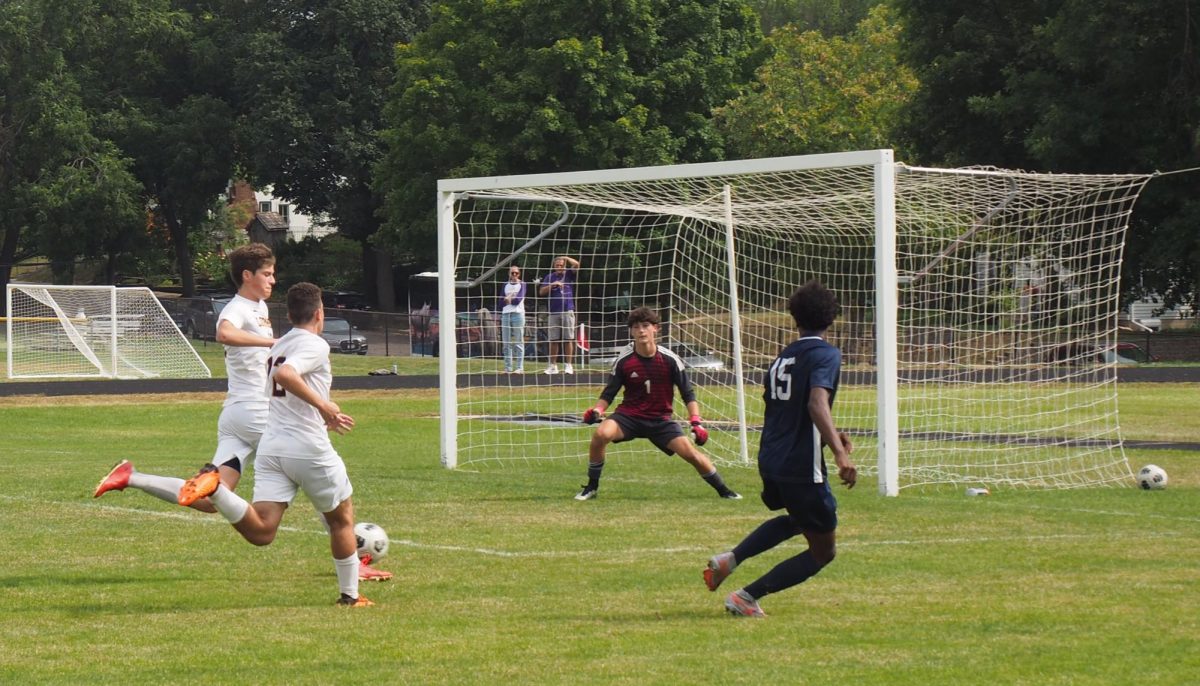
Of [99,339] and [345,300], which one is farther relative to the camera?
[345,300]

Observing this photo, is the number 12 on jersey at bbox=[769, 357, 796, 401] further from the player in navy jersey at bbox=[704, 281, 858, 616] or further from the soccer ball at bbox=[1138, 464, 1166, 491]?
the soccer ball at bbox=[1138, 464, 1166, 491]

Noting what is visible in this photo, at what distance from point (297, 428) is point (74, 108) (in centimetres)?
6143

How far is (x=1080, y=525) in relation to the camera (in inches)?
463

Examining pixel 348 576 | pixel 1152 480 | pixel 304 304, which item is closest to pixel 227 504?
pixel 348 576

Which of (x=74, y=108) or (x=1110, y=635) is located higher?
(x=74, y=108)

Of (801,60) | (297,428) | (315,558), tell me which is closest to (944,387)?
(315,558)

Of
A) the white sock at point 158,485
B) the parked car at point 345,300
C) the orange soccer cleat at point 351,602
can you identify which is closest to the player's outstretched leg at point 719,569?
the orange soccer cleat at point 351,602

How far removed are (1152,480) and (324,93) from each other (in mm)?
54168

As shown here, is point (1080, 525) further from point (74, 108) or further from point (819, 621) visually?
point (74, 108)

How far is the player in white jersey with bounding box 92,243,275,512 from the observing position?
976 centimetres

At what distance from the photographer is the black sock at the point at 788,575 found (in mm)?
7898

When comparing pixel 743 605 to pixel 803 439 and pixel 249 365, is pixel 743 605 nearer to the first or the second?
pixel 803 439

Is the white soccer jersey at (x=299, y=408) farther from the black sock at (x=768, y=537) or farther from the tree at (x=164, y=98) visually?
the tree at (x=164, y=98)

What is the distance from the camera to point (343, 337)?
49969 millimetres
